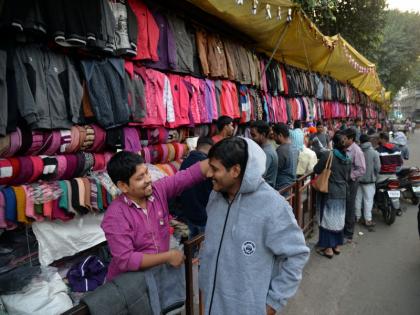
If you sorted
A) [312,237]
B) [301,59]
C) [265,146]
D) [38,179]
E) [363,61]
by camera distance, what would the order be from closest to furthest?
[38,179] → [265,146] → [312,237] → [301,59] → [363,61]

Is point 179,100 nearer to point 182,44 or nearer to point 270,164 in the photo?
point 182,44

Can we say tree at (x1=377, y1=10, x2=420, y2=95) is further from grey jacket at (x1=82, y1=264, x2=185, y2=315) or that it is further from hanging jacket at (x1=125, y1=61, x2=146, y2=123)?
grey jacket at (x1=82, y1=264, x2=185, y2=315)

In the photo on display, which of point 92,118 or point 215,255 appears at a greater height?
point 92,118

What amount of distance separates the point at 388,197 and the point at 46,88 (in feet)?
20.6

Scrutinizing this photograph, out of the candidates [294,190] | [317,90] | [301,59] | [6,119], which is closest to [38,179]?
[6,119]

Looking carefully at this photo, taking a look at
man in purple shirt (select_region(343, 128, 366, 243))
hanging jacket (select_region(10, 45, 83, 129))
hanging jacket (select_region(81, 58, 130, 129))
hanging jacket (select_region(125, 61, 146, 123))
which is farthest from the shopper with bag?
hanging jacket (select_region(10, 45, 83, 129))

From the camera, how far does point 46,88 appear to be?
2.98 m

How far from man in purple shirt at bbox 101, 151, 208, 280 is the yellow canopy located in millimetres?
2341

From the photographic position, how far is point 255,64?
248 inches

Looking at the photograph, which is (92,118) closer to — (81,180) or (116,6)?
(81,180)

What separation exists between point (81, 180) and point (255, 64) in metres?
4.29

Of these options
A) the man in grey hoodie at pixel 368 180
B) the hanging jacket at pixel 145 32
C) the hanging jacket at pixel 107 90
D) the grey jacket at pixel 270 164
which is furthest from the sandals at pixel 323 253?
the hanging jacket at pixel 145 32

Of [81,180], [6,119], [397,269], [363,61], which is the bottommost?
[397,269]

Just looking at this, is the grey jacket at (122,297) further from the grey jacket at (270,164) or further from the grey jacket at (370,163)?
the grey jacket at (370,163)
